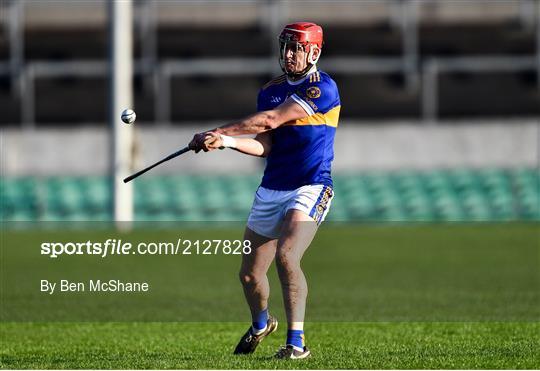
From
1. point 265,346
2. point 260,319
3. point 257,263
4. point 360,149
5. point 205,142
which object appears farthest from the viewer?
point 360,149

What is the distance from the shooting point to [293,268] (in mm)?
9172

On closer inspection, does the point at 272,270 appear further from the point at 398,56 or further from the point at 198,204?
the point at 398,56

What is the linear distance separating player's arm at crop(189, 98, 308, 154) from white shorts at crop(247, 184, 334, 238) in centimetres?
51

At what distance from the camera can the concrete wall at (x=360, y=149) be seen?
33.4 metres

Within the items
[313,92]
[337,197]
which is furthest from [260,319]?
[337,197]

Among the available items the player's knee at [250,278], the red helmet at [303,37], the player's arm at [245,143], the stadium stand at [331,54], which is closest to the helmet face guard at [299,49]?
the red helmet at [303,37]

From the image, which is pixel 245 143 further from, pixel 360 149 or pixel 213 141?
pixel 360 149

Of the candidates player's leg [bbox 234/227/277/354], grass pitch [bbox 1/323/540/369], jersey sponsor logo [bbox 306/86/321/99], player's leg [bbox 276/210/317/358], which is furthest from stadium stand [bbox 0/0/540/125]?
player's leg [bbox 276/210/317/358]

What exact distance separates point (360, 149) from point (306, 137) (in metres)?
24.5

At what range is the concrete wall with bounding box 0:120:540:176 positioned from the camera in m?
33.4

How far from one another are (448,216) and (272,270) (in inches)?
509

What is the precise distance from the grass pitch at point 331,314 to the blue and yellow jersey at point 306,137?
127 centimetres

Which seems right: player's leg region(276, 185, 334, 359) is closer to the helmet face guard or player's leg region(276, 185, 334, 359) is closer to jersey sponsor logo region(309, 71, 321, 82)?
jersey sponsor logo region(309, 71, 321, 82)

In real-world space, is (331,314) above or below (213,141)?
below
